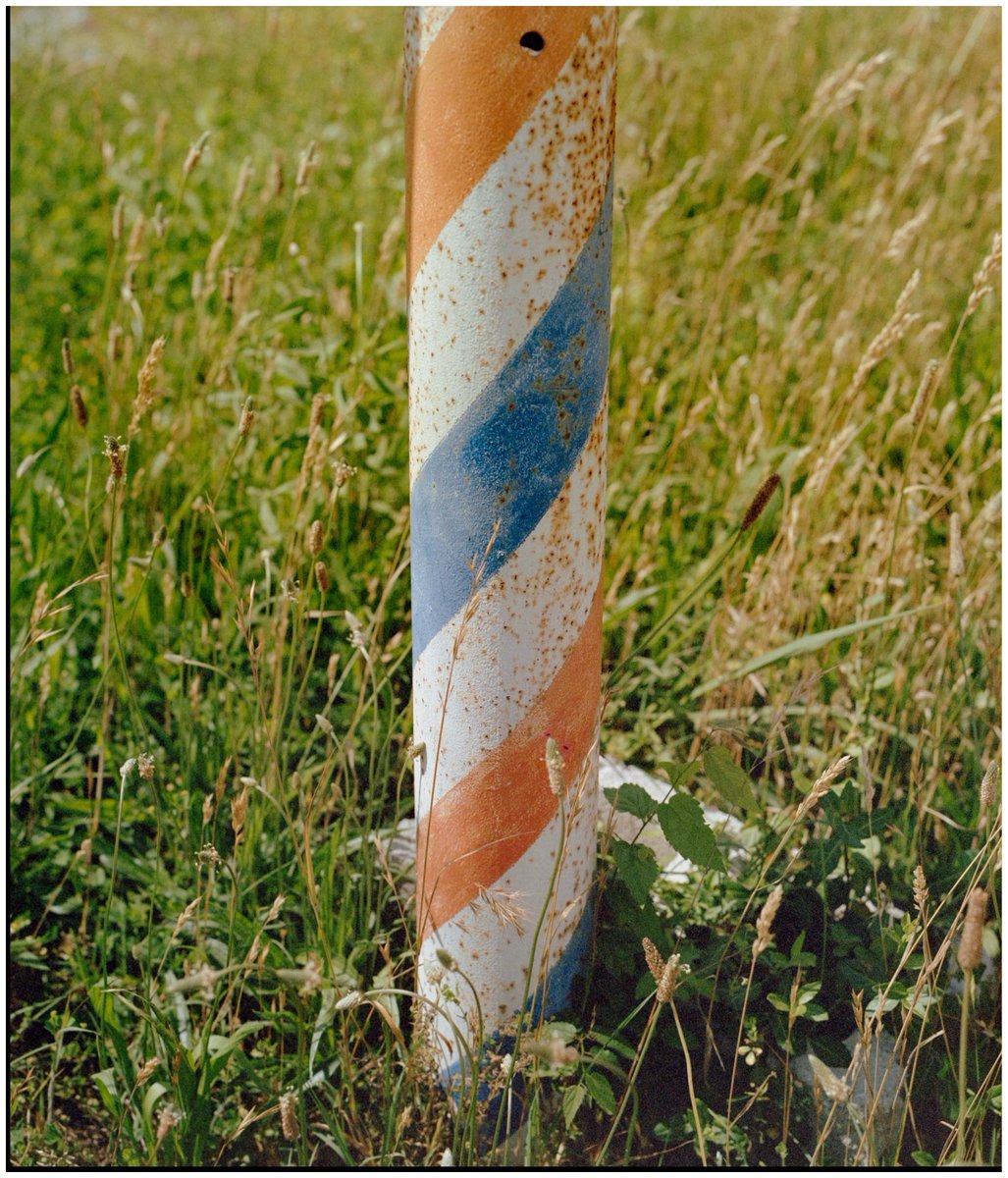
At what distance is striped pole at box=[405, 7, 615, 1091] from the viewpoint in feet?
3.76

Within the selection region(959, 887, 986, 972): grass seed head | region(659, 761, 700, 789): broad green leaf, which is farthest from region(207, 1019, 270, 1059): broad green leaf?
region(959, 887, 986, 972): grass seed head

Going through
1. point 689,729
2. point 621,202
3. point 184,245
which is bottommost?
point 689,729

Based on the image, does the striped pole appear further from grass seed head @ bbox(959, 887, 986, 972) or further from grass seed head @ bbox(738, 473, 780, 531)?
grass seed head @ bbox(959, 887, 986, 972)

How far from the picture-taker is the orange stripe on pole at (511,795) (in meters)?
1.33

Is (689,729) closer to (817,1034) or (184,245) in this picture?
(817,1034)

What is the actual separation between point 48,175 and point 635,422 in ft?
7.78

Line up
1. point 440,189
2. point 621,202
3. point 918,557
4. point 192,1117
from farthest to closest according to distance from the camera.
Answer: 1. point 918,557
2. point 621,202
3. point 192,1117
4. point 440,189

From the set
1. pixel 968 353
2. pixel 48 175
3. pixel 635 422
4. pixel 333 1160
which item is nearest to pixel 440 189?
pixel 333 1160

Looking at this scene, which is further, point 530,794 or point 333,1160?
point 333,1160

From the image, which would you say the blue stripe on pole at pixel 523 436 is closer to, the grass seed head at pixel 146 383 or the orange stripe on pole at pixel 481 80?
the orange stripe on pole at pixel 481 80

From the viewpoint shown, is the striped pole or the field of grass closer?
the striped pole

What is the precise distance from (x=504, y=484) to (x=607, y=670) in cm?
103

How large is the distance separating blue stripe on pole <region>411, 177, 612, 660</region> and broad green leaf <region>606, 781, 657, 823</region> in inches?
14.1

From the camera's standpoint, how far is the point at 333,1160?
146 centimetres
